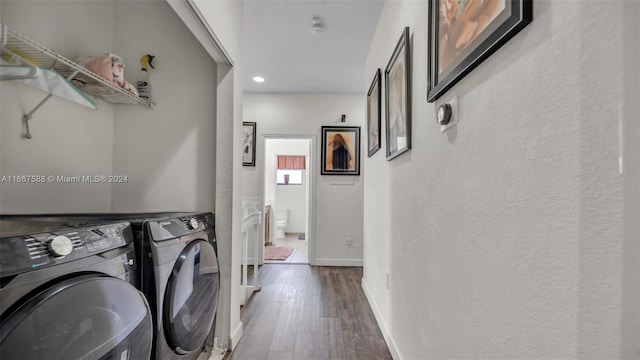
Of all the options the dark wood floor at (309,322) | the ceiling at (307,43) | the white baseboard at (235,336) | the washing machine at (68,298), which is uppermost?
the ceiling at (307,43)

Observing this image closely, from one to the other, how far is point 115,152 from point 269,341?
1677mm

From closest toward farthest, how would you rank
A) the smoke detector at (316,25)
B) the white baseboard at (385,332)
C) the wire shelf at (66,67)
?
1. the wire shelf at (66,67)
2. the white baseboard at (385,332)
3. the smoke detector at (316,25)

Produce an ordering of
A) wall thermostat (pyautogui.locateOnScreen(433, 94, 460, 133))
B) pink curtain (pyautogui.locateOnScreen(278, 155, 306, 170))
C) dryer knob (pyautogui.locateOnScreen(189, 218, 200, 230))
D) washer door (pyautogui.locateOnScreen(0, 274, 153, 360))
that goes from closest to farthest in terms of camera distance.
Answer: washer door (pyautogui.locateOnScreen(0, 274, 153, 360))
wall thermostat (pyautogui.locateOnScreen(433, 94, 460, 133))
dryer knob (pyautogui.locateOnScreen(189, 218, 200, 230))
pink curtain (pyautogui.locateOnScreen(278, 155, 306, 170))

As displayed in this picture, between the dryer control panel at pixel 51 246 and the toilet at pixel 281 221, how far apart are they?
19.6 ft

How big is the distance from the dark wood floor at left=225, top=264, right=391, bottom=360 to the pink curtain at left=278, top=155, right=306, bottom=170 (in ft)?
13.6

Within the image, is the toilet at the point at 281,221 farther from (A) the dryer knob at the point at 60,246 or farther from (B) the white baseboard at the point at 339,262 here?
(A) the dryer knob at the point at 60,246

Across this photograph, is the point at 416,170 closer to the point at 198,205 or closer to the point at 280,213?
the point at 198,205

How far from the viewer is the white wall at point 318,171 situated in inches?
171

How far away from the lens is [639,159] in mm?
434

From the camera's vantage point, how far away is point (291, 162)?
24.6ft

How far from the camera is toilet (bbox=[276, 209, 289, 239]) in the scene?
6.96m

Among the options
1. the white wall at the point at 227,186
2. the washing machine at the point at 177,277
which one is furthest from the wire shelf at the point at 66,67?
the washing machine at the point at 177,277

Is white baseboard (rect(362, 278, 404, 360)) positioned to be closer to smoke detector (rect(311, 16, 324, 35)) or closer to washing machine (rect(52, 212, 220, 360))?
washing machine (rect(52, 212, 220, 360))

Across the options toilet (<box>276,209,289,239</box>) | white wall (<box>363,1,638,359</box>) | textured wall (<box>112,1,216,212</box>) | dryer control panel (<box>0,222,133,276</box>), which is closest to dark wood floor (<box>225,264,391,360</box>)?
white wall (<box>363,1,638,359</box>)
